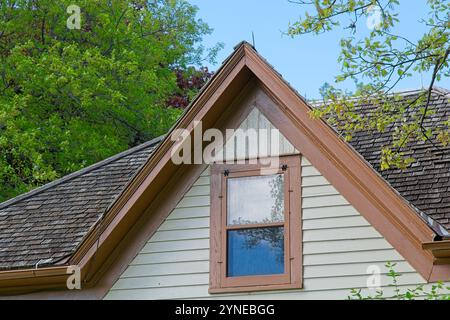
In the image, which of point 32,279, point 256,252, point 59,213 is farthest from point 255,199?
point 59,213

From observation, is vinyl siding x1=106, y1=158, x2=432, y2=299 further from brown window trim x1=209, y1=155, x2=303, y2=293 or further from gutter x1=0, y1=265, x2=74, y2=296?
gutter x1=0, y1=265, x2=74, y2=296

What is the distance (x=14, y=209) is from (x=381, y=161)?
17.5ft

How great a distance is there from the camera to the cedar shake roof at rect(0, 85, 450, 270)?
455 inches

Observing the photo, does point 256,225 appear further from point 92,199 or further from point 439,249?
point 92,199

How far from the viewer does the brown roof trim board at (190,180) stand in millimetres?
11461

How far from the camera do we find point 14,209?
45.9 ft

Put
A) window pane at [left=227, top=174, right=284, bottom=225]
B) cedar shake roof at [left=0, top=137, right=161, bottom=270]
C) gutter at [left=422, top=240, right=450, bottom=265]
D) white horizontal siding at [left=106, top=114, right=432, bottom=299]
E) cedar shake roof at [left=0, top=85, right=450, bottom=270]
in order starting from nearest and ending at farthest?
gutter at [left=422, top=240, right=450, bottom=265] → white horizontal siding at [left=106, top=114, right=432, bottom=299] → cedar shake roof at [left=0, top=85, right=450, bottom=270] → window pane at [left=227, top=174, right=284, bottom=225] → cedar shake roof at [left=0, top=137, right=161, bottom=270]

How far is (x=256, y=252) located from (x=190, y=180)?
1.28 m

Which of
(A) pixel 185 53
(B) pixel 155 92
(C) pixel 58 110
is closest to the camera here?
(C) pixel 58 110

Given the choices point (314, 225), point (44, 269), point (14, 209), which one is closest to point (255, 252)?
point (314, 225)

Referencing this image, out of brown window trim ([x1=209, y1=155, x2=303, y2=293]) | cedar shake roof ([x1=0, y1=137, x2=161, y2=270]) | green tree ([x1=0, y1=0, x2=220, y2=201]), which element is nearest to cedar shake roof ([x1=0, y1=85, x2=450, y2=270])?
cedar shake roof ([x1=0, y1=137, x2=161, y2=270])

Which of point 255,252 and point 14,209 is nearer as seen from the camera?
point 255,252

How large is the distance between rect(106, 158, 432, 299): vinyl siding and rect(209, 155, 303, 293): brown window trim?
0.08 meters
